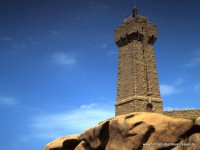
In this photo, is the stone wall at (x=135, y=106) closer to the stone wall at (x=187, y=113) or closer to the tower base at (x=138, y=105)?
the tower base at (x=138, y=105)

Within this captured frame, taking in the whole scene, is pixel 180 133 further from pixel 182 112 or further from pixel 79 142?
pixel 79 142

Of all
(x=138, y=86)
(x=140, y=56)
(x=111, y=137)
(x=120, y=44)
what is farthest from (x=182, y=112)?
(x=120, y=44)

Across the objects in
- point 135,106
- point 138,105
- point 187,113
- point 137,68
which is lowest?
point 187,113

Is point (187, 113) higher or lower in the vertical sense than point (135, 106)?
lower

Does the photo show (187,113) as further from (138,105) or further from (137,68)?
(137,68)

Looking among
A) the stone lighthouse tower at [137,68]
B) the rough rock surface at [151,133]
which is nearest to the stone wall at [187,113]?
the rough rock surface at [151,133]

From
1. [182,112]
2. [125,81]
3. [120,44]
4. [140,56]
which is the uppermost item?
[120,44]

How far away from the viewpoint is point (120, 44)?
35031 mm

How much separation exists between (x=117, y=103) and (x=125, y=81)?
2.85 m

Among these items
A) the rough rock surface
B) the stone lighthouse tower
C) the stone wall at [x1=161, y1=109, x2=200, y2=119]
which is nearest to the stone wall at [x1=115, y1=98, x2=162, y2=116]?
the stone lighthouse tower

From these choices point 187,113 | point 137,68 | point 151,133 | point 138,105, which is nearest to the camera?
point 151,133

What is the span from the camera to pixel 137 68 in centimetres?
3184

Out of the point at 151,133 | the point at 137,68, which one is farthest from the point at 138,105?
the point at 151,133

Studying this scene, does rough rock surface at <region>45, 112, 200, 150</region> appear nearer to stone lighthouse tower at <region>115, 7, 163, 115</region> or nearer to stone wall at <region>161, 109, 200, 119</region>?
stone wall at <region>161, 109, 200, 119</region>
